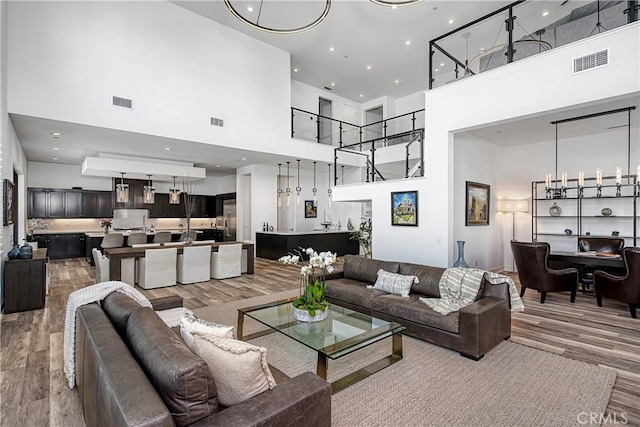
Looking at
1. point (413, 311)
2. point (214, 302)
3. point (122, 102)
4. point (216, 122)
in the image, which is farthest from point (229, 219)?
point (413, 311)

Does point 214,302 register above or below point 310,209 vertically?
below

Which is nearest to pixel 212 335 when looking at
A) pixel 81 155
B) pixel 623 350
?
pixel 623 350

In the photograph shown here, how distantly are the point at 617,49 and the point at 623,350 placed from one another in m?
3.71

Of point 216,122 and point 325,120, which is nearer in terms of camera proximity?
point 216,122

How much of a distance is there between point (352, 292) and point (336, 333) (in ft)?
4.48

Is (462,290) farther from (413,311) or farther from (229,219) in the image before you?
(229,219)

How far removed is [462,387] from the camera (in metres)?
2.77

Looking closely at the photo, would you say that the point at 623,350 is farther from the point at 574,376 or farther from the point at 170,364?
the point at 170,364

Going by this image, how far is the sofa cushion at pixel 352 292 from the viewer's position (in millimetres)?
4230

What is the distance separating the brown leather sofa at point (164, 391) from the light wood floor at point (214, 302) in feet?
3.42

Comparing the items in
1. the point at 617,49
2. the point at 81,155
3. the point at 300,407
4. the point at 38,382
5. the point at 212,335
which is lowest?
the point at 38,382

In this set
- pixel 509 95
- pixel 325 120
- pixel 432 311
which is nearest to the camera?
pixel 432 311

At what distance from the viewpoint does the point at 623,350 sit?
3.49 metres

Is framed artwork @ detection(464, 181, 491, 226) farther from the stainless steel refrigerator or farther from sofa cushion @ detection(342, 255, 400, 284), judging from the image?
the stainless steel refrigerator
